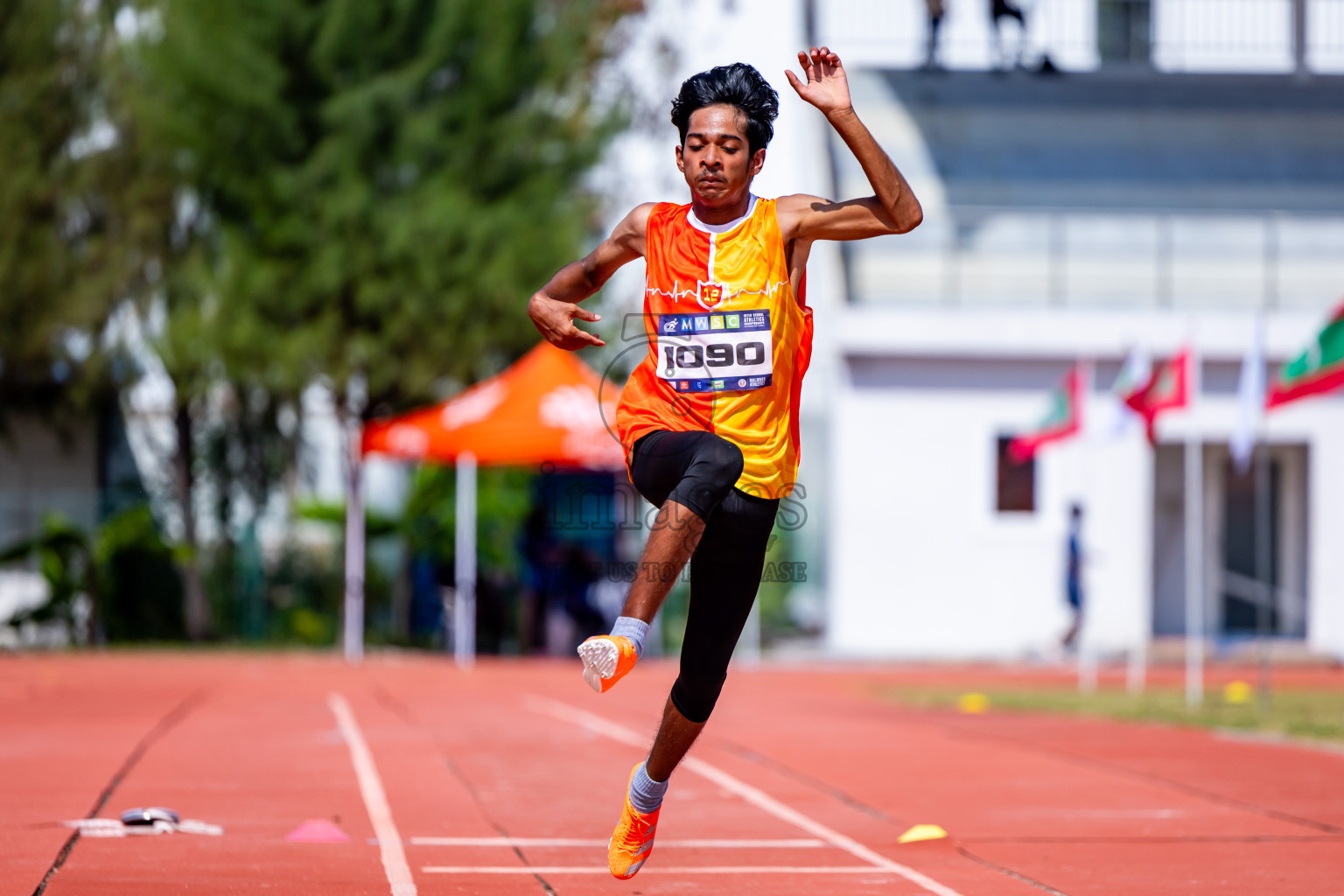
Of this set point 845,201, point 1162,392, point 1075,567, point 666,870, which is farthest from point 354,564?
point 845,201

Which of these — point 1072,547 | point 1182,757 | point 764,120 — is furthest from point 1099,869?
point 1072,547

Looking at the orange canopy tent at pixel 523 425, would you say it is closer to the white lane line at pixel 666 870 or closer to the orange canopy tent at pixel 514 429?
the orange canopy tent at pixel 514 429

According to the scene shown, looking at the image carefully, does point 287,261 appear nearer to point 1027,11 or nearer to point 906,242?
point 906,242

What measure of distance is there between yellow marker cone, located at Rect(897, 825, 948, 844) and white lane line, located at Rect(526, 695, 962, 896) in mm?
198

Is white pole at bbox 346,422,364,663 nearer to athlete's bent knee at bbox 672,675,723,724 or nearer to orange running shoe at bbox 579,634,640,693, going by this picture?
athlete's bent knee at bbox 672,675,723,724

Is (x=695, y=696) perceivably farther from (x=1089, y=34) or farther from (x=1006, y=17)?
(x=1089, y=34)

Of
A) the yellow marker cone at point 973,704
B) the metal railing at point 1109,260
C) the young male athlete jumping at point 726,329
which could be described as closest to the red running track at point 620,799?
the yellow marker cone at point 973,704

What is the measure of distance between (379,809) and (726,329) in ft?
11.5

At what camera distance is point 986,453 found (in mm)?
23172

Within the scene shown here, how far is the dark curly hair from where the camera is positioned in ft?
16.5

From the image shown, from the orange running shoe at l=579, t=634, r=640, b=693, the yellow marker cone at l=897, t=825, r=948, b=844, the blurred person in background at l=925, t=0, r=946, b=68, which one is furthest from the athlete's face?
the blurred person in background at l=925, t=0, r=946, b=68

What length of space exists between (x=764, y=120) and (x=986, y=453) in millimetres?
18517

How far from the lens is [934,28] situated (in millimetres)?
21172

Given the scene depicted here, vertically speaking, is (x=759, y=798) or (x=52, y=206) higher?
(x=52, y=206)
